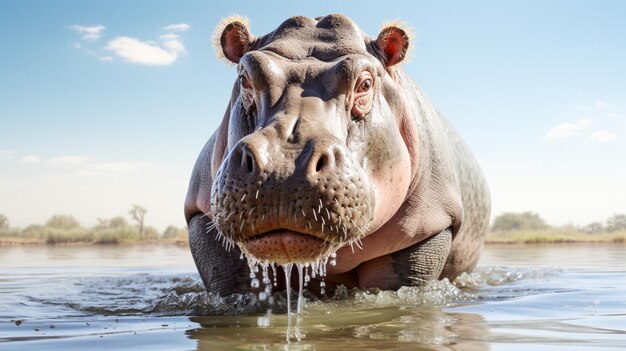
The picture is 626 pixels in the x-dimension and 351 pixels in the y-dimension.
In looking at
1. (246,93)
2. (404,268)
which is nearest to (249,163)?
(246,93)

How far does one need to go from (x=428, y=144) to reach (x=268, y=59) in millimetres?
1919

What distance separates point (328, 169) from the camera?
3947 mm

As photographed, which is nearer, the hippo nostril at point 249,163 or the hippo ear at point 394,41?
the hippo nostril at point 249,163

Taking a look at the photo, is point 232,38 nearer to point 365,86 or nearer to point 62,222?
point 365,86

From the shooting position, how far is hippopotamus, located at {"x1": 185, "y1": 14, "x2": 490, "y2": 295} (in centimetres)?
393

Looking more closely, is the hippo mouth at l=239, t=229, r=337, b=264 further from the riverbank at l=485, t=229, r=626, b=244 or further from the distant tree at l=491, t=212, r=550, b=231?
the distant tree at l=491, t=212, r=550, b=231

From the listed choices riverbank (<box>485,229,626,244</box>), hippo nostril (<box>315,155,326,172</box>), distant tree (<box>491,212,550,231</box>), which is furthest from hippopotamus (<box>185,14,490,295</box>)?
distant tree (<box>491,212,550,231</box>)

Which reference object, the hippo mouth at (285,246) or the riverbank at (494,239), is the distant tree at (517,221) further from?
the hippo mouth at (285,246)

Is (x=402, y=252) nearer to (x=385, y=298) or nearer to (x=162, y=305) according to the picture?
(x=385, y=298)

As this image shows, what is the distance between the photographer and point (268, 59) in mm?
4770

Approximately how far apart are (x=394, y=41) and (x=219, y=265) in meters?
2.14

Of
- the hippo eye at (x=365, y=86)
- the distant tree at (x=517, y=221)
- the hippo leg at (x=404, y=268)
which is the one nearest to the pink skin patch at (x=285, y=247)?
the hippo eye at (x=365, y=86)

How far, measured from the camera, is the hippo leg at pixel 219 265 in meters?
5.50

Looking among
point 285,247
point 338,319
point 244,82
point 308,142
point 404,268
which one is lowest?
point 338,319
